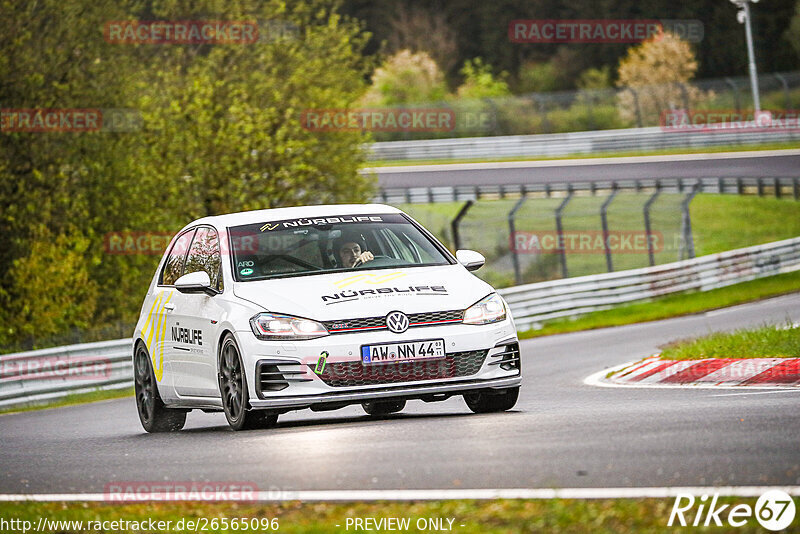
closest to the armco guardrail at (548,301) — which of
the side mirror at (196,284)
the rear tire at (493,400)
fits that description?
the side mirror at (196,284)

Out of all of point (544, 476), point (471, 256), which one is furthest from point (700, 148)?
point (544, 476)

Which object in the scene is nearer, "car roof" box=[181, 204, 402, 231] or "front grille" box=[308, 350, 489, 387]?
"front grille" box=[308, 350, 489, 387]

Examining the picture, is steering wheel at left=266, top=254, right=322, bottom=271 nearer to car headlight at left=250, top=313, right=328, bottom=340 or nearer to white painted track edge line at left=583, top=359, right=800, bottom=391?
car headlight at left=250, top=313, right=328, bottom=340

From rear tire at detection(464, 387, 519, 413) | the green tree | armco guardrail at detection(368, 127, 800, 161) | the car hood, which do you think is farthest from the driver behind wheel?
armco guardrail at detection(368, 127, 800, 161)

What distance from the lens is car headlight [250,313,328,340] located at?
9766 mm

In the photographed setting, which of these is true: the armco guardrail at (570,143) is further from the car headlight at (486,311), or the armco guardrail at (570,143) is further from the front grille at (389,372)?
the front grille at (389,372)

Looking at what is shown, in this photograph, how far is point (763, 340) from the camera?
47.8 feet

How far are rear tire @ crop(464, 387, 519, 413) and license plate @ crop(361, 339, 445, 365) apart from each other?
33.7 inches

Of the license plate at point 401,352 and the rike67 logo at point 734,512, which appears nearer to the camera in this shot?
the rike67 logo at point 734,512

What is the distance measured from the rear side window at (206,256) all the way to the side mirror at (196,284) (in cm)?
9

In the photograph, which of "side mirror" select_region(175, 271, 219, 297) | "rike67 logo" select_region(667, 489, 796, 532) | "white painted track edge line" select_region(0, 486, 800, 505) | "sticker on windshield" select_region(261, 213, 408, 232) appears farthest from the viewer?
"sticker on windshield" select_region(261, 213, 408, 232)

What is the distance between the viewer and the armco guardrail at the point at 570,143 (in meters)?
53.8

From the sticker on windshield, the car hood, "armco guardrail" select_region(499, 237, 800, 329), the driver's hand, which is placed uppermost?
the sticker on windshield

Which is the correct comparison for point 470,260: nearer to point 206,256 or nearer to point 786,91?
point 206,256
